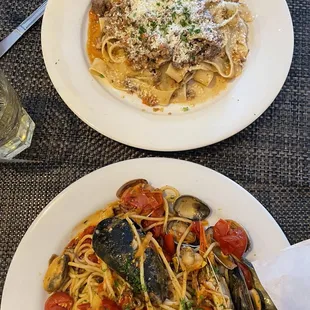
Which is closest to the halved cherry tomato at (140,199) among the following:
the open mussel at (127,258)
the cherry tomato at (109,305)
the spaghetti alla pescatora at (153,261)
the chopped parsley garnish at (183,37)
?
the spaghetti alla pescatora at (153,261)

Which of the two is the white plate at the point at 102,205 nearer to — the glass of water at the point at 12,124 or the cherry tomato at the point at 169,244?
the cherry tomato at the point at 169,244

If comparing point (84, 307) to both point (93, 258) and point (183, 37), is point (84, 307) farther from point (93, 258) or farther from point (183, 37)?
point (183, 37)

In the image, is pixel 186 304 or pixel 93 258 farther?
pixel 93 258

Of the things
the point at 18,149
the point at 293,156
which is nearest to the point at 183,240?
the point at 293,156

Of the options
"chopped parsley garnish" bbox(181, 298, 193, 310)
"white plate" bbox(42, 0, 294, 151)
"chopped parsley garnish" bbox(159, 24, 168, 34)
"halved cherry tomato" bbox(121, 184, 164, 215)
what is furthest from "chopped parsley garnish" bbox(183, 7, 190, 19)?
"chopped parsley garnish" bbox(181, 298, 193, 310)

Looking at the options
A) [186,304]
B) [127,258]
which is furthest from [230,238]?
[127,258]

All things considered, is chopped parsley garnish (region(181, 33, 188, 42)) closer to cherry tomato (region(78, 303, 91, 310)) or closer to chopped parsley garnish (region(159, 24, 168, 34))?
chopped parsley garnish (region(159, 24, 168, 34))
